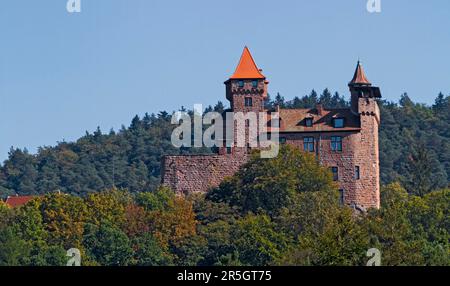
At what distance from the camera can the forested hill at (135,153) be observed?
134875 millimetres

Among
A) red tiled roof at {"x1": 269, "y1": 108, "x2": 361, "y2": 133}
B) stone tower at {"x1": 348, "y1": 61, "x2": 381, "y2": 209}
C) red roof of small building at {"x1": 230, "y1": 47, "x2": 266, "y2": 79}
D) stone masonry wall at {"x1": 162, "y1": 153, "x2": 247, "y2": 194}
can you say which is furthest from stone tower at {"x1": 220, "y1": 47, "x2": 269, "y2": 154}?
stone tower at {"x1": 348, "y1": 61, "x2": 381, "y2": 209}

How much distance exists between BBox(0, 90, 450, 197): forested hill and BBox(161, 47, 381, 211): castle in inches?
2108

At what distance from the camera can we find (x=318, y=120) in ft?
244

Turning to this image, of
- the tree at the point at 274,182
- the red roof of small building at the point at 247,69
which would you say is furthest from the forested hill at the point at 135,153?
the tree at the point at 274,182

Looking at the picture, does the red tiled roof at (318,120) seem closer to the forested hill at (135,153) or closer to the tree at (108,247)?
the tree at (108,247)

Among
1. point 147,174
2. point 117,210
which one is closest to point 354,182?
point 117,210

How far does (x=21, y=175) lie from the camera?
454ft

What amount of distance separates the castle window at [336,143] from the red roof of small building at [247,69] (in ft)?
17.0

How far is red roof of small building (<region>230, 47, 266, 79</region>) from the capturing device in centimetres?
7588

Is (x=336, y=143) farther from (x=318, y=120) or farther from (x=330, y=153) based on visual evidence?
(x=318, y=120)

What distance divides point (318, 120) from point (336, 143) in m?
1.72

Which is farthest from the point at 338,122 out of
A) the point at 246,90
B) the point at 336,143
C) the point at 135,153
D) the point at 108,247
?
the point at 135,153
